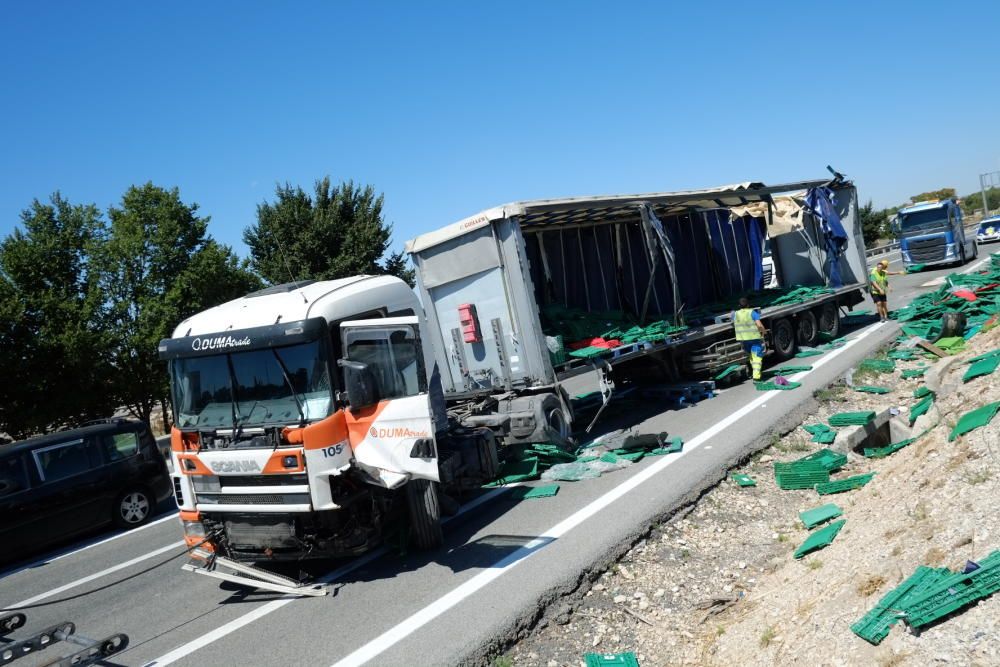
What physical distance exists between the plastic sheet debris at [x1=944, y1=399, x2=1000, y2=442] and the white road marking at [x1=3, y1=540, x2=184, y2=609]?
885 centimetres

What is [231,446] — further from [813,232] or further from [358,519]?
[813,232]

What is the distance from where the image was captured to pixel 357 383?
613 cm

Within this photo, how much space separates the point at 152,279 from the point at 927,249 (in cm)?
2922

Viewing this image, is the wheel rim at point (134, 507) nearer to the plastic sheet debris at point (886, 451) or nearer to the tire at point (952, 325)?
the plastic sheet debris at point (886, 451)

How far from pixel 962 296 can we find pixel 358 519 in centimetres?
1445

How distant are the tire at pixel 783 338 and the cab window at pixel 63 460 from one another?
41.4 feet

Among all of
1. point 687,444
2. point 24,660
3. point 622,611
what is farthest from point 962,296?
point 24,660

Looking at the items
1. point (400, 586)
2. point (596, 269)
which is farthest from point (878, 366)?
point (400, 586)

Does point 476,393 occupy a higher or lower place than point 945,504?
higher

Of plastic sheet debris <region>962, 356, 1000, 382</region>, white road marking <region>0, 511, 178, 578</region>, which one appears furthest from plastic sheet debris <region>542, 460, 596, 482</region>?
white road marking <region>0, 511, 178, 578</region>

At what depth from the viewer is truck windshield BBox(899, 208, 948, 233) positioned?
28828 millimetres

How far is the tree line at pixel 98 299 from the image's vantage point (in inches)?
651

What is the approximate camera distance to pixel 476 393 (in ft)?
34.0

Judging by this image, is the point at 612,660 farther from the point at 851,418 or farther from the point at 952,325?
the point at 952,325
